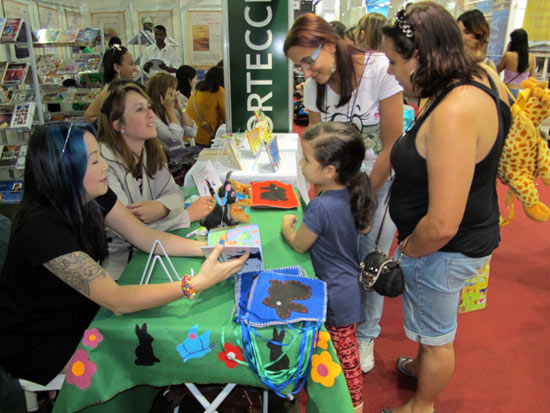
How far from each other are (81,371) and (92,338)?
0.09m

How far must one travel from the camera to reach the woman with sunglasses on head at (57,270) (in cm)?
120

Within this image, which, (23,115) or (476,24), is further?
(23,115)

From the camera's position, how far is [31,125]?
430 cm

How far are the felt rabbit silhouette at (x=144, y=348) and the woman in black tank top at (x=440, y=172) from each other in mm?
853

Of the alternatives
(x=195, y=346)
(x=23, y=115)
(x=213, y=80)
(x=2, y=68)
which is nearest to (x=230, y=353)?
(x=195, y=346)

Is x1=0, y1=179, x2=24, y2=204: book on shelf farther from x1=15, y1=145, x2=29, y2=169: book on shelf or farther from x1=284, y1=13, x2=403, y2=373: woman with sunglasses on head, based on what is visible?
x1=284, y1=13, x2=403, y2=373: woman with sunglasses on head

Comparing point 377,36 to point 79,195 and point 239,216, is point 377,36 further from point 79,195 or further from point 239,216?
point 79,195

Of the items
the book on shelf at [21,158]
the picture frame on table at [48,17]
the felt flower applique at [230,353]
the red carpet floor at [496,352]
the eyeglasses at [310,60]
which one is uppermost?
the picture frame on table at [48,17]

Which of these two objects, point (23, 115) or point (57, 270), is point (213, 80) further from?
point (57, 270)

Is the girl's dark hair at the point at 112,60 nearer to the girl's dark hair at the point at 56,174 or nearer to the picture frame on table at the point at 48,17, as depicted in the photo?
the girl's dark hair at the point at 56,174

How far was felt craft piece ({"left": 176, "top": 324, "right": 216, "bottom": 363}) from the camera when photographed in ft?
3.76

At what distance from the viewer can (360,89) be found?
1.90 m

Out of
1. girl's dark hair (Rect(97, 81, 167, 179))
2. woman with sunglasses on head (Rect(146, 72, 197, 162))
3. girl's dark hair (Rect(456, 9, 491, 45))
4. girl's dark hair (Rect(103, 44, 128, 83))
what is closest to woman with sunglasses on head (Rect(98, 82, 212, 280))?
girl's dark hair (Rect(97, 81, 167, 179))

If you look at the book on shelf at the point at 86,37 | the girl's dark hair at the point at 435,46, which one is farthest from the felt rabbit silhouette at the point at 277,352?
the book on shelf at the point at 86,37
